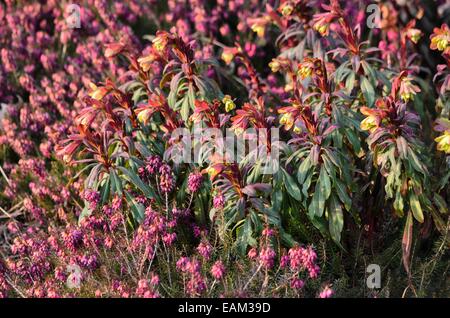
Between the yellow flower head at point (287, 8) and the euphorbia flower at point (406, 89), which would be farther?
the yellow flower head at point (287, 8)

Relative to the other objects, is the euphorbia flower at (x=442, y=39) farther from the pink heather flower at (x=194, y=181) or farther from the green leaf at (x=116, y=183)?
the green leaf at (x=116, y=183)

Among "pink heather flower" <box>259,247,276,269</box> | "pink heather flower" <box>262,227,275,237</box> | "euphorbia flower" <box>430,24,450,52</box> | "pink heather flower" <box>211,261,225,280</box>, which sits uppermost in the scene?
"euphorbia flower" <box>430,24,450,52</box>

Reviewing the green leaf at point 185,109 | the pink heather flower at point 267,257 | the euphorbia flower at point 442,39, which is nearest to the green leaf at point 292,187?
the pink heather flower at point 267,257

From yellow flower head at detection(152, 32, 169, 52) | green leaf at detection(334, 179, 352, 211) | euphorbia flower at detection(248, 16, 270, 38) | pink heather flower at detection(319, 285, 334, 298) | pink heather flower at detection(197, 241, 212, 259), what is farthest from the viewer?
euphorbia flower at detection(248, 16, 270, 38)

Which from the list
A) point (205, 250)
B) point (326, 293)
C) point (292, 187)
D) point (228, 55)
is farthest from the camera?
point (228, 55)

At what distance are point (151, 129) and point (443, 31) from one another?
1.69 m

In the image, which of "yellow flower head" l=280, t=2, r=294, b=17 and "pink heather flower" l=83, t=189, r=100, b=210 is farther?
"yellow flower head" l=280, t=2, r=294, b=17

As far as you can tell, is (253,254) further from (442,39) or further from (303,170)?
(442,39)

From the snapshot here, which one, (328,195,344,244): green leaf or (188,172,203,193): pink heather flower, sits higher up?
(188,172,203,193): pink heather flower

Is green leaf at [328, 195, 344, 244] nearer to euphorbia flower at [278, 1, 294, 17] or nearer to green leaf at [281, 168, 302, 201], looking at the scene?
green leaf at [281, 168, 302, 201]

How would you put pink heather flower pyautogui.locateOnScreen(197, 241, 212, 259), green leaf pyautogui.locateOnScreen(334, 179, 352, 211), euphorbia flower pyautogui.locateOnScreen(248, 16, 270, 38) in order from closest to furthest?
1. pink heather flower pyautogui.locateOnScreen(197, 241, 212, 259)
2. green leaf pyautogui.locateOnScreen(334, 179, 352, 211)
3. euphorbia flower pyautogui.locateOnScreen(248, 16, 270, 38)

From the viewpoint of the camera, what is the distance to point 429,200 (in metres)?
3.45

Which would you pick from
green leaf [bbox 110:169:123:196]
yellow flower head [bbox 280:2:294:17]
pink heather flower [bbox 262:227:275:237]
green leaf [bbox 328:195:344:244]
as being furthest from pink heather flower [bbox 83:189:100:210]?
yellow flower head [bbox 280:2:294:17]

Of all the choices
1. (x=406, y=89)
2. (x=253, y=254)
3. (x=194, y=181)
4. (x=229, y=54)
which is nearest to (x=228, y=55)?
(x=229, y=54)
